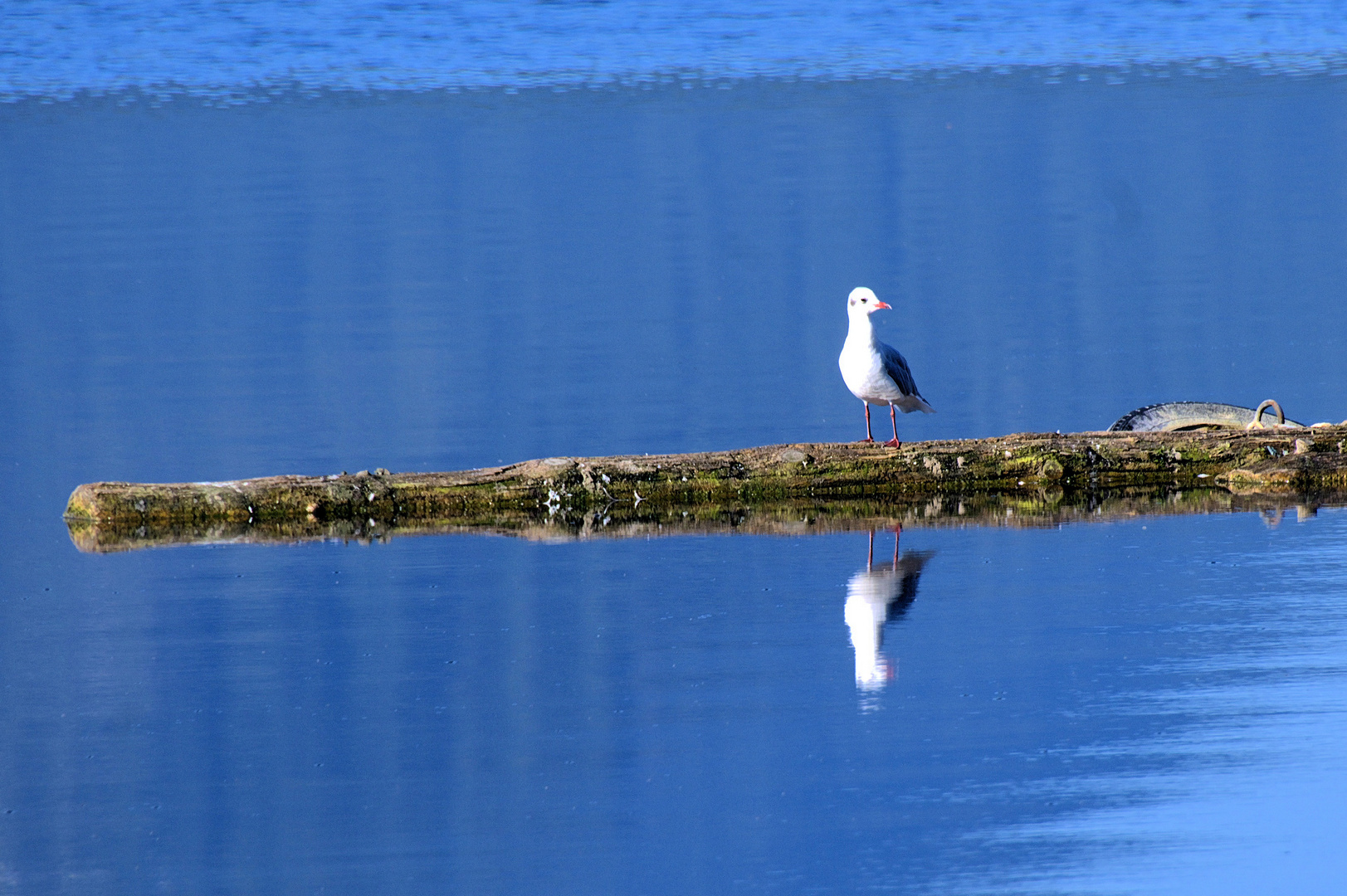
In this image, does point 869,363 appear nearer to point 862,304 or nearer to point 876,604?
point 862,304

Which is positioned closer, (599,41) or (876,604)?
(876,604)

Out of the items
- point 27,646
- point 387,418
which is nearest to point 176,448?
point 387,418

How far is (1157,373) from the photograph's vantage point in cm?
1458

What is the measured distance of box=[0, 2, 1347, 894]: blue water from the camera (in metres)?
5.99

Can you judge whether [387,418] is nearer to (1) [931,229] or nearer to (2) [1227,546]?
(2) [1227,546]

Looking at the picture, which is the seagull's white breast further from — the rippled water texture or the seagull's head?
the rippled water texture

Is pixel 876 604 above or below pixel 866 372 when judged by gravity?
below

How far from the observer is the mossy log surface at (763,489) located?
32.7 ft

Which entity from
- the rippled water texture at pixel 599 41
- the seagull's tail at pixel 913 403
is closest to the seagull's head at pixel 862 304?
the seagull's tail at pixel 913 403

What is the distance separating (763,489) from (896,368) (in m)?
1.10

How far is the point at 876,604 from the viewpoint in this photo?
8234 mm

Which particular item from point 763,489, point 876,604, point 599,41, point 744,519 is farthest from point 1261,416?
point 599,41

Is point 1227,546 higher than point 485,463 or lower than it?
lower

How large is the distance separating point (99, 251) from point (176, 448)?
1002 centimetres
